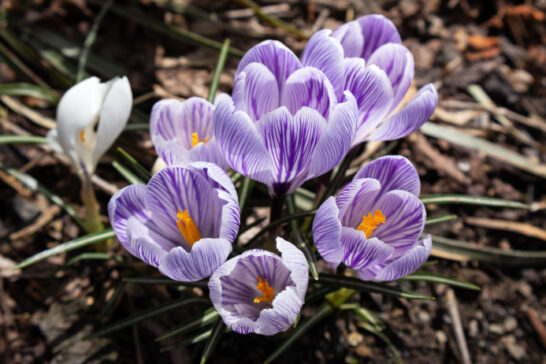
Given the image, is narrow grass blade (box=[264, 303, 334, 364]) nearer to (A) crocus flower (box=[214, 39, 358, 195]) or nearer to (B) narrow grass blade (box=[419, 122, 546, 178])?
(A) crocus flower (box=[214, 39, 358, 195])

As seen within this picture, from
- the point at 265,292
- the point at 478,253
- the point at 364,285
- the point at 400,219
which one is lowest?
the point at 478,253

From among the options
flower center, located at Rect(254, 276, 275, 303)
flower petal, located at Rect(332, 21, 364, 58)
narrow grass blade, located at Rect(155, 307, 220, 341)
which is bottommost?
narrow grass blade, located at Rect(155, 307, 220, 341)

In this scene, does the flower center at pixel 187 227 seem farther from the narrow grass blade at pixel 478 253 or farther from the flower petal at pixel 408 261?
the narrow grass blade at pixel 478 253

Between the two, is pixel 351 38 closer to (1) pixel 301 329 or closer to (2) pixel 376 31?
(2) pixel 376 31

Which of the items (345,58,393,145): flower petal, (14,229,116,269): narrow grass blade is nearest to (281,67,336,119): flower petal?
(345,58,393,145): flower petal

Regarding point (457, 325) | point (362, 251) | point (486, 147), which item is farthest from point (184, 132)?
point (486, 147)

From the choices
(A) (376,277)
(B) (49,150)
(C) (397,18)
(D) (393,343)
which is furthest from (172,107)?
(C) (397,18)

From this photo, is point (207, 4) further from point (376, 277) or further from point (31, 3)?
point (376, 277)
